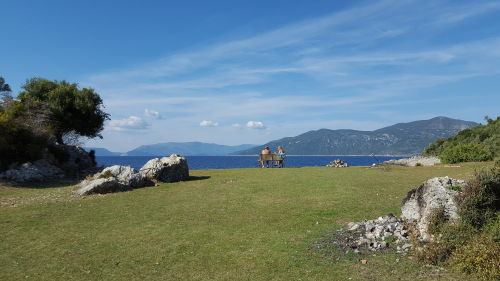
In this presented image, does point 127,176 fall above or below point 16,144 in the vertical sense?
below

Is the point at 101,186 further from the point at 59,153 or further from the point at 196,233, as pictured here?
the point at 59,153

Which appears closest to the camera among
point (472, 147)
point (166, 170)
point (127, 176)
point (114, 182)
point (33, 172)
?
point (114, 182)

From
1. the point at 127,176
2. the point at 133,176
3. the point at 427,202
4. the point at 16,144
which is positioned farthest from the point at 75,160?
the point at 427,202

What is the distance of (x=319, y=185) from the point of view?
22672 millimetres

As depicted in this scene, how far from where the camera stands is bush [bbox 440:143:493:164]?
37.8 m

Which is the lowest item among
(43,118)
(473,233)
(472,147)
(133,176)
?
(473,233)

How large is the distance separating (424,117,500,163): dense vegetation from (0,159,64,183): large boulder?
3908 cm

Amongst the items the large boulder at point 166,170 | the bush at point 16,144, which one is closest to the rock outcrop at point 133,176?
the large boulder at point 166,170

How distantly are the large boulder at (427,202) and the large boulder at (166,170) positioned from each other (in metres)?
18.9

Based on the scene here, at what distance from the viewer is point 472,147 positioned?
39281mm

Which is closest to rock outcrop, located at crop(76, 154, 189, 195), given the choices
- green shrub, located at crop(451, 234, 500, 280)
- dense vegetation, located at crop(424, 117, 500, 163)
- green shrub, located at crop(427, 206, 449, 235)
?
green shrub, located at crop(427, 206, 449, 235)

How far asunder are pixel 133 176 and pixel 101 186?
9.79 ft

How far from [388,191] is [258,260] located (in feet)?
40.9

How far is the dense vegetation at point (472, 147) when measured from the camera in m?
38.1
